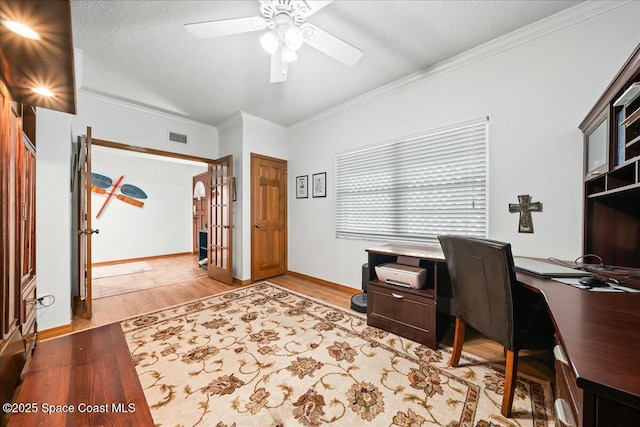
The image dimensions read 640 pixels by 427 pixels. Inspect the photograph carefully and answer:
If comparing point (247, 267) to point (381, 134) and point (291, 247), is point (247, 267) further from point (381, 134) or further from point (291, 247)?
point (381, 134)

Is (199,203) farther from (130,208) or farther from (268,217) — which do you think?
(268,217)

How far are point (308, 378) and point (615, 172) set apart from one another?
2.24 meters

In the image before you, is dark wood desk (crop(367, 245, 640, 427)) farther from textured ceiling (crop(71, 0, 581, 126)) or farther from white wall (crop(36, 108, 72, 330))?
white wall (crop(36, 108, 72, 330))

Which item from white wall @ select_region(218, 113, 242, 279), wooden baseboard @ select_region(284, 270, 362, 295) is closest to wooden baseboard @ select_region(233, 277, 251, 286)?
white wall @ select_region(218, 113, 242, 279)

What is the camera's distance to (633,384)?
49 centimetres

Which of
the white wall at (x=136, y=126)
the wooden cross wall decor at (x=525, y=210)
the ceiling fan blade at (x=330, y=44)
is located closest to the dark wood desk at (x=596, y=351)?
the wooden cross wall decor at (x=525, y=210)

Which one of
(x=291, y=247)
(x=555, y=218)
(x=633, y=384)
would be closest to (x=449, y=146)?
(x=555, y=218)

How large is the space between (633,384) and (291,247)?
3.98 metres

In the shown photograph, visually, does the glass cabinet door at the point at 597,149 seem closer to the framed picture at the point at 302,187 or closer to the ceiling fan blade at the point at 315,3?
the ceiling fan blade at the point at 315,3

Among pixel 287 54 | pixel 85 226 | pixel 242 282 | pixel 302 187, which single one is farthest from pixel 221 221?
pixel 287 54

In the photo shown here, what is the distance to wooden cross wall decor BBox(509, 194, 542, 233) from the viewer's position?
2035mm

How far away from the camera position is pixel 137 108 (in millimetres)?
3422

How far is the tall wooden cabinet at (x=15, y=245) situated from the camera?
4.23ft

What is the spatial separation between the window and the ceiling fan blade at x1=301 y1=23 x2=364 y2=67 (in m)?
1.24
